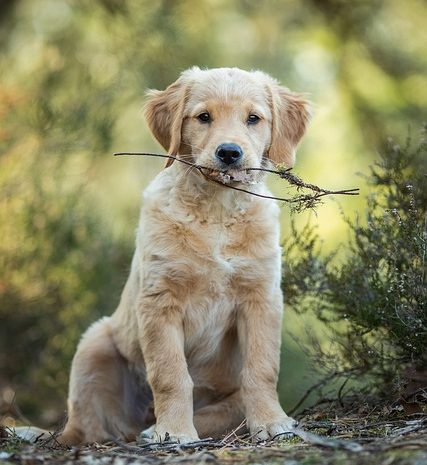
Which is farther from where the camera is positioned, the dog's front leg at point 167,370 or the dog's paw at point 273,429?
the dog's front leg at point 167,370

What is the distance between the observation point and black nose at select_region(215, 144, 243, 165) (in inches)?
164

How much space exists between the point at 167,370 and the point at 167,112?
1.37 meters

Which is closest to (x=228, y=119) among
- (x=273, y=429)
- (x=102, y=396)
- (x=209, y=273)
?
(x=209, y=273)

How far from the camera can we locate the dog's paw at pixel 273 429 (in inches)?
159

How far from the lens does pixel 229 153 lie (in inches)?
164

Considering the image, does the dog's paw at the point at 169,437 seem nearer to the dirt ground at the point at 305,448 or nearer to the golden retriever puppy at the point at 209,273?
the golden retriever puppy at the point at 209,273

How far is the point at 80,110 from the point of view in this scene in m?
7.89

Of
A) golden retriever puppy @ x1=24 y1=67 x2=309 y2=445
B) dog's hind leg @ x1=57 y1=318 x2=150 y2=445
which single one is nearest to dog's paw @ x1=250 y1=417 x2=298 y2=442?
golden retriever puppy @ x1=24 y1=67 x2=309 y2=445

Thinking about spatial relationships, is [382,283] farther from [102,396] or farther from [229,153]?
[102,396]

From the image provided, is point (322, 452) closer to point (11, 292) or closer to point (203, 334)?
point (203, 334)

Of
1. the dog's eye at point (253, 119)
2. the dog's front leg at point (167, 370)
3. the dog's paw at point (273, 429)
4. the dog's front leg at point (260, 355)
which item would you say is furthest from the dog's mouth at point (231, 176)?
the dog's paw at point (273, 429)

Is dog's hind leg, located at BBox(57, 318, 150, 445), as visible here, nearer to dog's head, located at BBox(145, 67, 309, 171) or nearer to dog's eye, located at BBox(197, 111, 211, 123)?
dog's head, located at BBox(145, 67, 309, 171)

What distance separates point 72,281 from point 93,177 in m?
1.49

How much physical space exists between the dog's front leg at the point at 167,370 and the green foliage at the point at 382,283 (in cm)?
91
